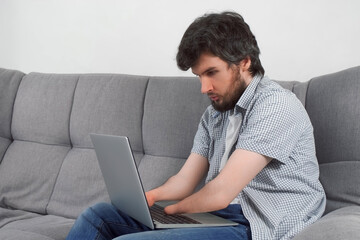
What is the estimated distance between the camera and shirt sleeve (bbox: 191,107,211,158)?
5.72 feet

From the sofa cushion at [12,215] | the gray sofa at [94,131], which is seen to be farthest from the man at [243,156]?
the sofa cushion at [12,215]

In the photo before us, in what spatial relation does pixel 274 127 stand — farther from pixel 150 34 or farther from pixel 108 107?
pixel 150 34

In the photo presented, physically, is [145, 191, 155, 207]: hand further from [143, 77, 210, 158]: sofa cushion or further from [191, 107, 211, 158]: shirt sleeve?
[143, 77, 210, 158]: sofa cushion

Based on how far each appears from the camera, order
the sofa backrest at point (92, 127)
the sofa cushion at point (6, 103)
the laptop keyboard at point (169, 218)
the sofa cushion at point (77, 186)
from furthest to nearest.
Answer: the sofa cushion at point (6, 103), the sofa cushion at point (77, 186), the sofa backrest at point (92, 127), the laptop keyboard at point (169, 218)

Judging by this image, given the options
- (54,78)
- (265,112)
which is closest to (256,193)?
(265,112)

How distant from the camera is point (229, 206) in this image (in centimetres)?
149

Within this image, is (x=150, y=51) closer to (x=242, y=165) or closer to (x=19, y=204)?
(x=19, y=204)

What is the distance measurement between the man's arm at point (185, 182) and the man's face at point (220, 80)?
261mm

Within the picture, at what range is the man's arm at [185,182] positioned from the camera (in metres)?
1.72

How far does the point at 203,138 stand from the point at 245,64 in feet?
1.04

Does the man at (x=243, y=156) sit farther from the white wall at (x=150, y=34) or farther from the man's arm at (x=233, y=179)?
the white wall at (x=150, y=34)

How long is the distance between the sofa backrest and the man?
0.20m

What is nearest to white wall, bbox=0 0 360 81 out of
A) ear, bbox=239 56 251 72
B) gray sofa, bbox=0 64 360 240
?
gray sofa, bbox=0 64 360 240

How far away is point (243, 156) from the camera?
4.50 ft
